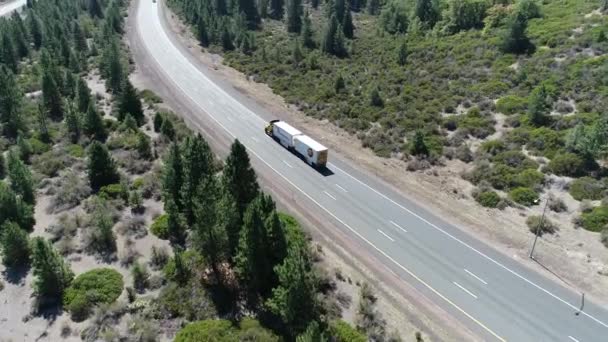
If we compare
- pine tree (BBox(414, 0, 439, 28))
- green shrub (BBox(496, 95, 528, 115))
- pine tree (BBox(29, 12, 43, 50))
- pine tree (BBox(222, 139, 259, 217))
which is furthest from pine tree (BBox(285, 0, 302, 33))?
pine tree (BBox(222, 139, 259, 217))

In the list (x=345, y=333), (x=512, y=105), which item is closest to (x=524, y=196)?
(x=512, y=105)

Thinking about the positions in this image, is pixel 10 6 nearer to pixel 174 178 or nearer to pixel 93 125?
pixel 93 125

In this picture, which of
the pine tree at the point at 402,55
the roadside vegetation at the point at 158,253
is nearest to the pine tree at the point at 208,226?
the roadside vegetation at the point at 158,253

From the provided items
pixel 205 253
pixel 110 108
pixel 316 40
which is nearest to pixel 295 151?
pixel 205 253

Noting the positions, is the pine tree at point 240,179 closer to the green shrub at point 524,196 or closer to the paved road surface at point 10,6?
the green shrub at point 524,196

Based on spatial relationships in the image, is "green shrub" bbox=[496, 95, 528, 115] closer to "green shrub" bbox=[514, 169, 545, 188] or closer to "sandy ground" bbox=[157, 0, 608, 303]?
"sandy ground" bbox=[157, 0, 608, 303]

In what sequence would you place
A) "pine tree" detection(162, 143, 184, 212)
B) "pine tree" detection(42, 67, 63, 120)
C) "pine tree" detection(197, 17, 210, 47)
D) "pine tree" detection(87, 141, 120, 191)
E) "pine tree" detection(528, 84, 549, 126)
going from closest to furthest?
"pine tree" detection(162, 143, 184, 212) < "pine tree" detection(87, 141, 120, 191) < "pine tree" detection(528, 84, 549, 126) < "pine tree" detection(42, 67, 63, 120) < "pine tree" detection(197, 17, 210, 47)
